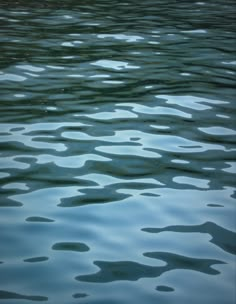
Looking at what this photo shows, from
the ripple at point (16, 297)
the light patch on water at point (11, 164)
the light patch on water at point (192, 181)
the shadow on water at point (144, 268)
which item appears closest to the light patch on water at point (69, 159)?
the light patch on water at point (11, 164)

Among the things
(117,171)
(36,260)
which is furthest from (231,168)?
(36,260)

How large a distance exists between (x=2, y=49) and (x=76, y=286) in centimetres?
657

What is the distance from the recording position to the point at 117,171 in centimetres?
494

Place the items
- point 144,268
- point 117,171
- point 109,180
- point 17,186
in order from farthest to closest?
1. point 117,171
2. point 109,180
3. point 17,186
4. point 144,268

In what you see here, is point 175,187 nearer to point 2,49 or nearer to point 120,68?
point 120,68

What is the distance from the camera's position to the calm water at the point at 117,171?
3465mm

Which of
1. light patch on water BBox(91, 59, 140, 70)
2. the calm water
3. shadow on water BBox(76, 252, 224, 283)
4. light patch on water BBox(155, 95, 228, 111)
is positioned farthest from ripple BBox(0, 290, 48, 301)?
light patch on water BBox(91, 59, 140, 70)

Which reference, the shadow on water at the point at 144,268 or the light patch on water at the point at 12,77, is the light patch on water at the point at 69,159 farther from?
the light patch on water at the point at 12,77

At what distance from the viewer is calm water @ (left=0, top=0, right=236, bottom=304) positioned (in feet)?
11.4

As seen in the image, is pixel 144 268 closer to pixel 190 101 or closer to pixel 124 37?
pixel 190 101

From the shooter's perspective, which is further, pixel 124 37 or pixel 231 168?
pixel 124 37

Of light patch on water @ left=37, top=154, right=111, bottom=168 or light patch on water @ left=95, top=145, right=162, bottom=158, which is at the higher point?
light patch on water @ left=95, top=145, right=162, bottom=158

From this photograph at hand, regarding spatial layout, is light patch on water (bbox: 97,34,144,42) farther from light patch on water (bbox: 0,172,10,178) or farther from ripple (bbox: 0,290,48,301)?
ripple (bbox: 0,290,48,301)

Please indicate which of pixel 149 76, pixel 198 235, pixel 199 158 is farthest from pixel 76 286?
pixel 149 76
